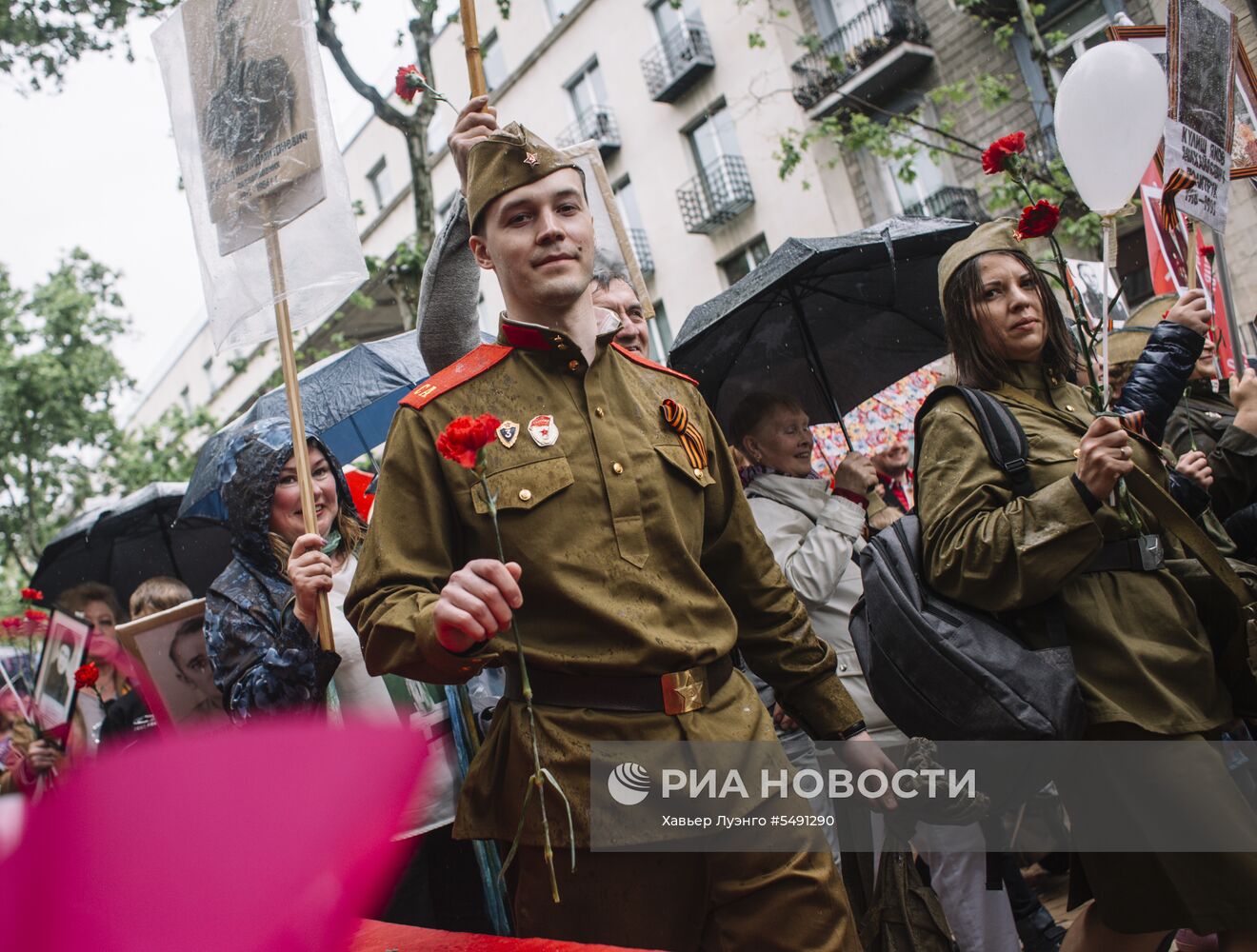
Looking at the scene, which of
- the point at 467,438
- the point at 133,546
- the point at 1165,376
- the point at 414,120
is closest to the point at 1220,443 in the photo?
the point at 1165,376

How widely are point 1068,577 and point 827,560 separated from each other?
50.7 inches

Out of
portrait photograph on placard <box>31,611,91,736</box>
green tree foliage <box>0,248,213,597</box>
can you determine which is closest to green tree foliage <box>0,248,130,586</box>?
green tree foliage <box>0,248,213,597</box>

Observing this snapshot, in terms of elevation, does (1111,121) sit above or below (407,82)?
below

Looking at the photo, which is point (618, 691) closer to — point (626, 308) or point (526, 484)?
point (526, 484)

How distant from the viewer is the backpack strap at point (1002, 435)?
2.70 m

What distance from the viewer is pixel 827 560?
3.77 metres

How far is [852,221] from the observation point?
1806 cm

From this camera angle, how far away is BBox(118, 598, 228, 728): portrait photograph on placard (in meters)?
3.47

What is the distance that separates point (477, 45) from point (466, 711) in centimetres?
188

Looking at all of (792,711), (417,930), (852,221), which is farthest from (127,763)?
(852,221)

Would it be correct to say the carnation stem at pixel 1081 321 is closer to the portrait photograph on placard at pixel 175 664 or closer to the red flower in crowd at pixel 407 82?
the red flower in crowd at pixel 407 82

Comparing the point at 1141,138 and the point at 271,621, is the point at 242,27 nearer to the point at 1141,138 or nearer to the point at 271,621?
the point at 271,621

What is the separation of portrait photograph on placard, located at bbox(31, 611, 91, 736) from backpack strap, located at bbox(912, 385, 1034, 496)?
12.2ft

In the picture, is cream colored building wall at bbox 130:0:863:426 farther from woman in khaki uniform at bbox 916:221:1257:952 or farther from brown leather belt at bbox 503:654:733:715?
brown leather belt at bbox 503:654:733:715
